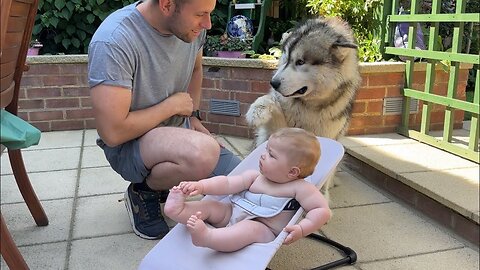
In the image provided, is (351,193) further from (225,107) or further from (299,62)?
(225,107)

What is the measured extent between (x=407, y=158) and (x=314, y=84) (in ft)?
1.91

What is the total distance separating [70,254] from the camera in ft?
5.85

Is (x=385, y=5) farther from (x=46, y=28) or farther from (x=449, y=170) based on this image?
(x=46, y=28)

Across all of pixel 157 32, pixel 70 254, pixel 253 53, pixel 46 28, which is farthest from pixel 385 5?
pixel 46 28

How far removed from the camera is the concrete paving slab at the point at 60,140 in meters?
3.29

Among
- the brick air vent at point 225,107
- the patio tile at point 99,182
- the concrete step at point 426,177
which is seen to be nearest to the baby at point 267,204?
the concrete step at point 426,177

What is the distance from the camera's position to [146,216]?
1.93m

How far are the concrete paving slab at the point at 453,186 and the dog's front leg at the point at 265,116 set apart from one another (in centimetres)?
69

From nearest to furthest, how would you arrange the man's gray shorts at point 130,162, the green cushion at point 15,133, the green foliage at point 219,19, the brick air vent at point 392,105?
1. the green cushion at point 15,133
2. the man's gray shorts at point 130,162
3. the brick air vent at point 392,105
4. the green foliage at point 219,19

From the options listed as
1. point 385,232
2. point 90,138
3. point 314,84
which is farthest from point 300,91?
point 90,138

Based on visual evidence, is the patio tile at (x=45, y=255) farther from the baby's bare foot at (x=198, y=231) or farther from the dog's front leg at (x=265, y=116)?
the dog's front leg at (x=265, y=116)

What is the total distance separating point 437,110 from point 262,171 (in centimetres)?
90

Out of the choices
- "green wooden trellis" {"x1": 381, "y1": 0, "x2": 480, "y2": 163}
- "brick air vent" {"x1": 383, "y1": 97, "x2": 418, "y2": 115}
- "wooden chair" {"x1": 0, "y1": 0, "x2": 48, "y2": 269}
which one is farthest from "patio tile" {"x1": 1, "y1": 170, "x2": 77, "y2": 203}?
"brick air vent" {"x1": 383, "y1": 97, "x2": 418, "y2": 115}

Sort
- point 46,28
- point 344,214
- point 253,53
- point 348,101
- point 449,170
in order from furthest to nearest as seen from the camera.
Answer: point 46,28
point 253,53
point 348,101
point 344,214
point 449,170
